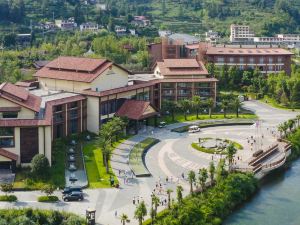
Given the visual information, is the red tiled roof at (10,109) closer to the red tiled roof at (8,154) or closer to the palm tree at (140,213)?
the red tiled roof at (8,154)

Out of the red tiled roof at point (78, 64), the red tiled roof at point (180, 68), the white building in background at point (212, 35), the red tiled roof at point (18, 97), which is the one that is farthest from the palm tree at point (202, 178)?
the white building in background at point (212, 35)

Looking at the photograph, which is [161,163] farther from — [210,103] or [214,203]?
[210,103]

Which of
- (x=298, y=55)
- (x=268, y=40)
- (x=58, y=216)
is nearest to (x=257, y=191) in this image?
(x=58, y=216)

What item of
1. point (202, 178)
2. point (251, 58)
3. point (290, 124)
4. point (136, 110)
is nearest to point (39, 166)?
point (202, 178)

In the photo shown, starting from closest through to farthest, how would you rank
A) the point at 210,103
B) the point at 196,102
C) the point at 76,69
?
the point at 76,69
the point at 196,102
the point at 210,103

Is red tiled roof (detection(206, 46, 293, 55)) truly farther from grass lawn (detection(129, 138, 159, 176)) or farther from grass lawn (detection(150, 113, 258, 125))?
grass lawn (detection(129, 138, 159, 176))

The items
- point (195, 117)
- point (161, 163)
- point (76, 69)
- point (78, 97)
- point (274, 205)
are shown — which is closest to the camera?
point (274, 205)
